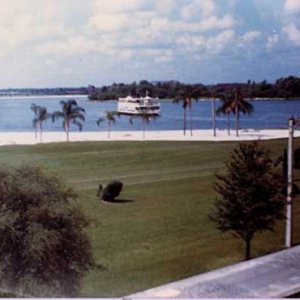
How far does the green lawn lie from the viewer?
11.3ft

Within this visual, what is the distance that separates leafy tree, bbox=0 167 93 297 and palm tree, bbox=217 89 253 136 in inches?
44.4

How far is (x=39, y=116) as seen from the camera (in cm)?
357

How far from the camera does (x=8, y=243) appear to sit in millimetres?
3365

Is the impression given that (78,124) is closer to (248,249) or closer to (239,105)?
(239,105)

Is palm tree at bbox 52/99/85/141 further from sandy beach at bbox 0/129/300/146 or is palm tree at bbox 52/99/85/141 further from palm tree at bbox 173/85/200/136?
palm tree at bbox 173/85/200/136

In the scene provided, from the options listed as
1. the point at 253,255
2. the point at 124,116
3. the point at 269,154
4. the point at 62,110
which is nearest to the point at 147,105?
the point at 124,116

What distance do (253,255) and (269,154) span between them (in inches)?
25.2

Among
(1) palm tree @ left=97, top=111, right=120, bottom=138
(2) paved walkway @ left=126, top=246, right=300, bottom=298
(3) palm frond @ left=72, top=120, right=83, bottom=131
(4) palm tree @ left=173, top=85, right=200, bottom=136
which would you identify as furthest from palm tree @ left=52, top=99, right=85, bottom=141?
(2) paved walkway @ left=126, top=246, right=300, bottom=298

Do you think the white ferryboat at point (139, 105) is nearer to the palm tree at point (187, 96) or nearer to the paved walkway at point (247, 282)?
the palm tree at point (187, 96)

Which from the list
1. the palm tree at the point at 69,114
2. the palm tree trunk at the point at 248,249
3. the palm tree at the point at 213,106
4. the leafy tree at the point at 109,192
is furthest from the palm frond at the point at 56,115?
the palm tree trunk at the point at 248,249

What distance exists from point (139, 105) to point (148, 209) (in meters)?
0.65

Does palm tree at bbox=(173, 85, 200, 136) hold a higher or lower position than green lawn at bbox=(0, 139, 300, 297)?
higher

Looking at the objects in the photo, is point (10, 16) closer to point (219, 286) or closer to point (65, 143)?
point (65, 143)

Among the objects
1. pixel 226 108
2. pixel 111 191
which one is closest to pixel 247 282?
pixel 111 191
